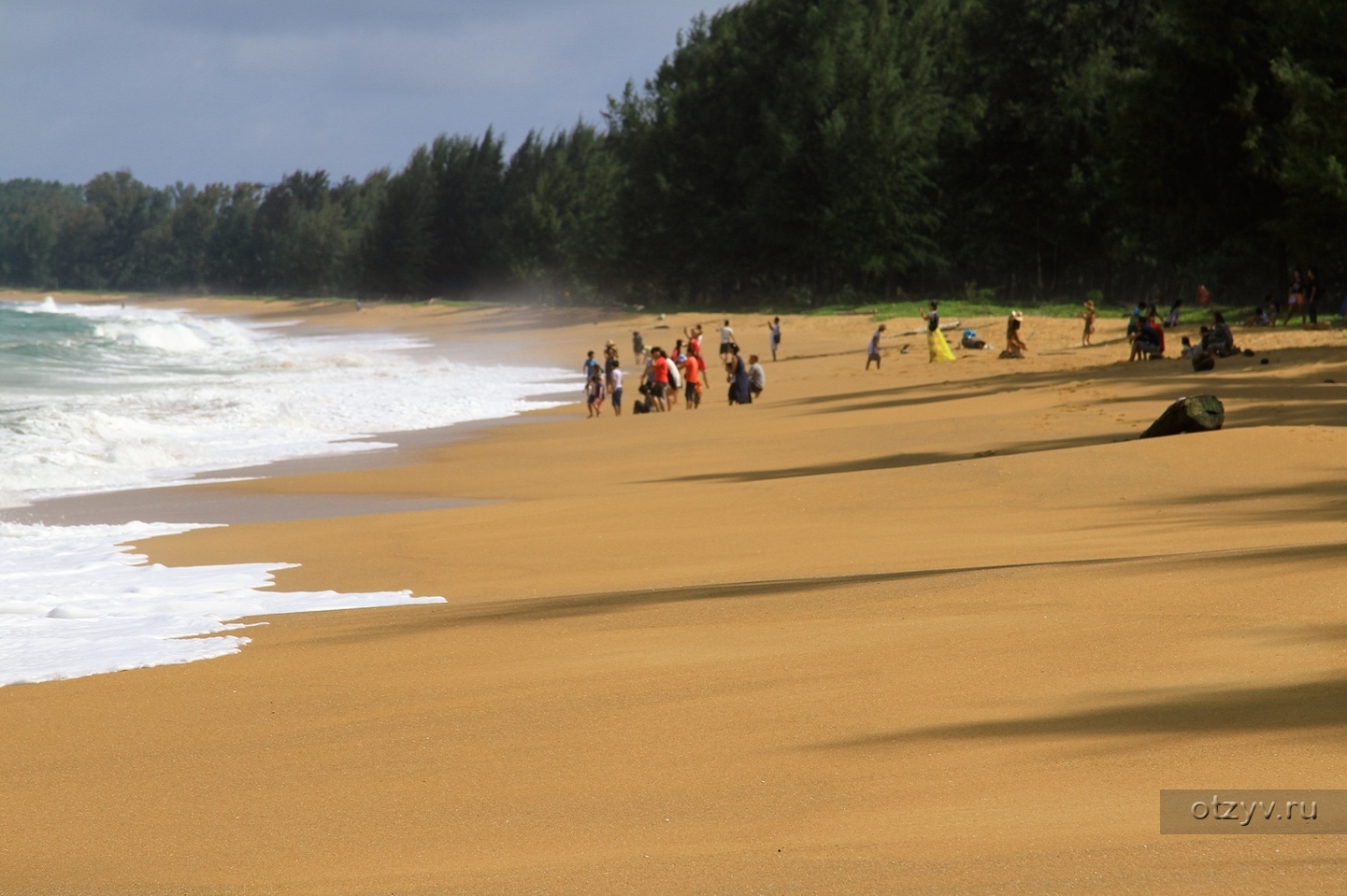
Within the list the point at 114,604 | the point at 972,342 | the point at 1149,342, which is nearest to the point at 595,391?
the point at 1149,342

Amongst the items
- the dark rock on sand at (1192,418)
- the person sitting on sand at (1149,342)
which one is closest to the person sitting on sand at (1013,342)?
the person sitting on sand at (1149,342)

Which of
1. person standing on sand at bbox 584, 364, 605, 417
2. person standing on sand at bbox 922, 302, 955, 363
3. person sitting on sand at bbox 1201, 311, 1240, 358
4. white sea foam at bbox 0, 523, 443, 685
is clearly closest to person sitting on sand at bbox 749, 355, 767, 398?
person standing on sand at bbox 584, 364, 605, 417

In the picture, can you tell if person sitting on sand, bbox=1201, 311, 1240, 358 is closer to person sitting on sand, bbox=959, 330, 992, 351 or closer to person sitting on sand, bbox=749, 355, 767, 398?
person sitting on sand, bbox=749, 355, 767, 398

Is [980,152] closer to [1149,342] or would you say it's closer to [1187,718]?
[1149,342]

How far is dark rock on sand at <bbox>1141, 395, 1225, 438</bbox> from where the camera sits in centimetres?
1290

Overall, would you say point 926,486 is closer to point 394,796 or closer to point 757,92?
point 394,796

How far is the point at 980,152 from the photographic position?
175ft

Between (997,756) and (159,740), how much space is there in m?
3.16

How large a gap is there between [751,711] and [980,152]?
51373mm

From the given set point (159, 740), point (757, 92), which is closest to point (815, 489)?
point (159, 740)

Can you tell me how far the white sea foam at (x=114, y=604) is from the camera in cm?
692

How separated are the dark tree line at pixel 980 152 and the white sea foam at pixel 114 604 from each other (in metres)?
28.4

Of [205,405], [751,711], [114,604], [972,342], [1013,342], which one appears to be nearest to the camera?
[751,711]

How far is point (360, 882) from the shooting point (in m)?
3.70
